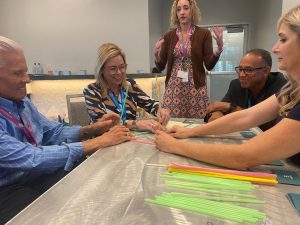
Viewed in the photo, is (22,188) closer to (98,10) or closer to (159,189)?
(159,189)

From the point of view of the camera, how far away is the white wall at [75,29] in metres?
4.09

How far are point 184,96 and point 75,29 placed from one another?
2453 mm

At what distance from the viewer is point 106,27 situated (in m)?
4.16

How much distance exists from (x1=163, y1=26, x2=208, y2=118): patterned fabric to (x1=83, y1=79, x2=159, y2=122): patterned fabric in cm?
38

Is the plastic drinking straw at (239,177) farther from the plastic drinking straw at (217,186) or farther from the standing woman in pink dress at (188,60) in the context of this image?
the standing woman in pink dress at (188,60)

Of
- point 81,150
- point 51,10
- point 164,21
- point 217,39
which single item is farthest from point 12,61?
point 164,21

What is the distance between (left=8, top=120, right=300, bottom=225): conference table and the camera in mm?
705

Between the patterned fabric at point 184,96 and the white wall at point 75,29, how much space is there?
5.20ft

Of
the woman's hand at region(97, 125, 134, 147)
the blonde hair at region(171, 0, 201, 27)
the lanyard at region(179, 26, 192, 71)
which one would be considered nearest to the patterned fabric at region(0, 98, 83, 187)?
the woman's hand at region(97, 125, 134, 147)

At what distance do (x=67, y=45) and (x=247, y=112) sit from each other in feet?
11.6

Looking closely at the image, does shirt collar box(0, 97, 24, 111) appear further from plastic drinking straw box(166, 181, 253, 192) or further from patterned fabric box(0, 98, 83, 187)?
plastic drinking straw box(166, 181, 253, 192)

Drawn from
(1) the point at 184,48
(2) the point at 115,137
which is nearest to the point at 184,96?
(1) the point at 184,48

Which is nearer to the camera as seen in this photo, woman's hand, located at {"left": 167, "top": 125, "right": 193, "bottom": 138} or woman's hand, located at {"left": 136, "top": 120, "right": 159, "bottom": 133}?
woman's hand, located at {"left": 167, "top": 125, "right": 193, "bottom": 138}

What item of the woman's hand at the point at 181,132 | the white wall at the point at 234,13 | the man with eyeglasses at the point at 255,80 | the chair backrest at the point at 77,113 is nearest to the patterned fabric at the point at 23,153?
the woman's hand at the point at 181,132
